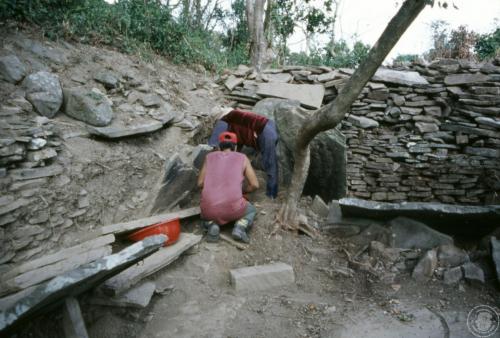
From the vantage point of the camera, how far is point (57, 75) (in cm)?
523

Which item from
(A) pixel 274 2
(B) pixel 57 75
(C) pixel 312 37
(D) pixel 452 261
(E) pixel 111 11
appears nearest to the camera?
(D) pixel 452 261

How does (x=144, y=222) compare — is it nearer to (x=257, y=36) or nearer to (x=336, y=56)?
(x=257, y=36)

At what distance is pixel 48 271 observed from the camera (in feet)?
10.2

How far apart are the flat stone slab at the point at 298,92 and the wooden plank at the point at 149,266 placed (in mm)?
3495

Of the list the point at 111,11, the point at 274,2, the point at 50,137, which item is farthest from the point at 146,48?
the point at 274,2

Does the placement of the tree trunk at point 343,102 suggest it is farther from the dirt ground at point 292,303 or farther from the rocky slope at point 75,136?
the rocky slope at point 75,136

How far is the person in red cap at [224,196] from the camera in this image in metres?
4.10

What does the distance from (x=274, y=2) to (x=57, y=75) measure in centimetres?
727

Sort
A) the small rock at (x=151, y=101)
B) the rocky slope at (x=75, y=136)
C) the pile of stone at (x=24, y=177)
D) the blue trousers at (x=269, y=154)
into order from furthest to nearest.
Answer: the small rock at (x=151, y=101) < the blue trousers at (x=269, y=154) < the rocky slope at (x=75, y=136) < the pile of stone at (x=24, y=177)

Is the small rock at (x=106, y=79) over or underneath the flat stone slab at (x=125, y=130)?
over

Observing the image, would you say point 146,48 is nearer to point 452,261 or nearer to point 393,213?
point 393,213

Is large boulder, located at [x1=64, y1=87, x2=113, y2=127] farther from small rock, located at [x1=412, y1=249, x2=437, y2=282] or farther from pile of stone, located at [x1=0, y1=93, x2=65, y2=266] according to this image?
small rock, located at [x1=412, y1=249, x2=437, y2=282]

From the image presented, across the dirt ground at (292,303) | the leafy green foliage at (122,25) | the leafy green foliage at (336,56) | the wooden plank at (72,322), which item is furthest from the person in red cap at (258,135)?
the leafy green foliage at (336,56)

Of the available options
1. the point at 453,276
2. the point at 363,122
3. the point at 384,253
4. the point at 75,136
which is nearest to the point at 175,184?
the point at 75,136
